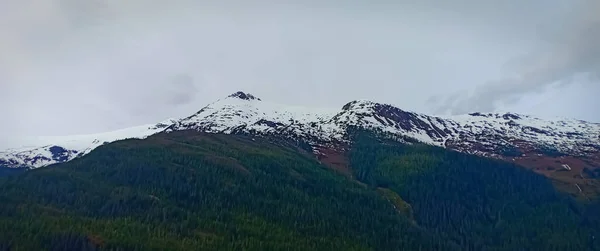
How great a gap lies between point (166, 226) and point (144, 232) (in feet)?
35.8

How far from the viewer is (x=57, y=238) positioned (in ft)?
543

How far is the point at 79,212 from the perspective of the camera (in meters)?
198

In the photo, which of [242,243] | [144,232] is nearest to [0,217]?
[144,232]

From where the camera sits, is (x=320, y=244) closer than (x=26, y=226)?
No

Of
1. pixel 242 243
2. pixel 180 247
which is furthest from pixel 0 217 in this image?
pixel 242 243

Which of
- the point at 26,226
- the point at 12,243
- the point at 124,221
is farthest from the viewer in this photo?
the point at 124,221

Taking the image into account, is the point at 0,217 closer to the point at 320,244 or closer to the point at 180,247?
the point at 180,247

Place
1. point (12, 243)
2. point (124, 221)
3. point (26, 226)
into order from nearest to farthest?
point (12, 243)
point (26, 226)
point (124, 221)

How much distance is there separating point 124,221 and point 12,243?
3660 centimetres

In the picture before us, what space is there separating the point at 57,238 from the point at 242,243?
54470 mm

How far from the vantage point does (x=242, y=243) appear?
183 m

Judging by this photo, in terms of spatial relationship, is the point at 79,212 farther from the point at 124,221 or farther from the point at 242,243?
the point at 242,243

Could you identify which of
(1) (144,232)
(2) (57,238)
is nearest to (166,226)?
(1) (144,232)

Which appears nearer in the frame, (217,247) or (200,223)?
(217,247)
